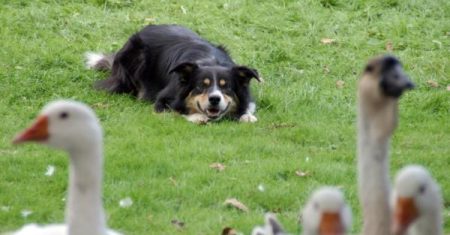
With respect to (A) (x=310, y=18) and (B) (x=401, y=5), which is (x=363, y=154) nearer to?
(A) (x=310, y=18)

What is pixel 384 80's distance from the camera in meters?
4.69

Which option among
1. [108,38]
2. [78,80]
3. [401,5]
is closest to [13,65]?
[78,80]

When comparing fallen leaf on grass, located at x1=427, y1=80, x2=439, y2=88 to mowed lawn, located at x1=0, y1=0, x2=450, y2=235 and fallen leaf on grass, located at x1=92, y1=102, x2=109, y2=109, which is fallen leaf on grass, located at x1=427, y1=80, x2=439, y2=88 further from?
fallen leaf on grass, located at x1=92, y1=102, x2=109, y2=109

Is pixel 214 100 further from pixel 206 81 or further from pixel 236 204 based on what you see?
pixel 236 204

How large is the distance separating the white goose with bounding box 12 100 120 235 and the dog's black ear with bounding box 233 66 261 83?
546cm

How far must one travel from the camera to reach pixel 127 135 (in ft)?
29.8

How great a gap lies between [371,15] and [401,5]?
0.66 metres

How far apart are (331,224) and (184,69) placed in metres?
6.07

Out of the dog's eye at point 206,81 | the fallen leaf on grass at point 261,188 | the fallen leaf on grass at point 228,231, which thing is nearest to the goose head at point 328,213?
the fallen leaf on grass at point 228,231

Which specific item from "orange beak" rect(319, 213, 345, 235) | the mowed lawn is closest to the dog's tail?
the mowed lawn

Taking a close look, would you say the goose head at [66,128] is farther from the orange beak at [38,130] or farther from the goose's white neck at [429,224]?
the goose's white neck at [429,224]

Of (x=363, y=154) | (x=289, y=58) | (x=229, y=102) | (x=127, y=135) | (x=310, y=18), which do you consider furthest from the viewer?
(x=310, y=18)

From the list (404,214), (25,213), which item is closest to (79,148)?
(404,214)

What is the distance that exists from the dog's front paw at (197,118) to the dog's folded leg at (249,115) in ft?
1.11
